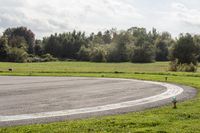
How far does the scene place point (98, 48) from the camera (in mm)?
121125

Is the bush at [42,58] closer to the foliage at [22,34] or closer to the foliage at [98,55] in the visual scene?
the foliage at [98,55]

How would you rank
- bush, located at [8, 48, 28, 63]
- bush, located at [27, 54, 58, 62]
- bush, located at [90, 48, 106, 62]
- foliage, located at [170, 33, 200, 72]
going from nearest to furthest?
foliage, located at [170, 33, 200, 72], bush, located at [8, 48, 28, 63], bush, located at [27, 54, 58, 62], bush, located at [90, 48, 106, 62]

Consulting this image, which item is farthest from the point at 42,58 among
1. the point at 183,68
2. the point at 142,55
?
the point at 183,68

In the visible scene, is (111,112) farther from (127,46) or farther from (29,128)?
(127,46)

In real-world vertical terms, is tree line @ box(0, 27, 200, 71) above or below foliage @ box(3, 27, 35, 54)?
below

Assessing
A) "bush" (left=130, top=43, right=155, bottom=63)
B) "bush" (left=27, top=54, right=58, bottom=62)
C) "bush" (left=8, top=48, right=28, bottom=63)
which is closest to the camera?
"bush" (left=8, top=48, right=28, bottom=63)

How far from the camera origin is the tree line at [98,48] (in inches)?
3083

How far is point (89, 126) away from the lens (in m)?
10.4

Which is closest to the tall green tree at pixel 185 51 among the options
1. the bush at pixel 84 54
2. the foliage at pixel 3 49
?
the foliage at pixel 3 49

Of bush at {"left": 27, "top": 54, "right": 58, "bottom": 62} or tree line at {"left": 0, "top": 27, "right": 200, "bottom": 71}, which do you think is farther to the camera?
bush at {"left": 27, "top": 54, "right": 58, "bottom": 62}

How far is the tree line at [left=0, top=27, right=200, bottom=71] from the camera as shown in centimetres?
7831

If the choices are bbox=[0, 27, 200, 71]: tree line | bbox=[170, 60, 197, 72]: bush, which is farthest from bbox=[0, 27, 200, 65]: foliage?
bbox=[170, 60, 197, 72]: bush

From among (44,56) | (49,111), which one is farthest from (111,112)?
(44,56)

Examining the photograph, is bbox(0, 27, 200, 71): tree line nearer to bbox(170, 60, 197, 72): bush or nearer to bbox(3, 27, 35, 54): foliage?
bbox(3, 27, 35, 54): foliage
